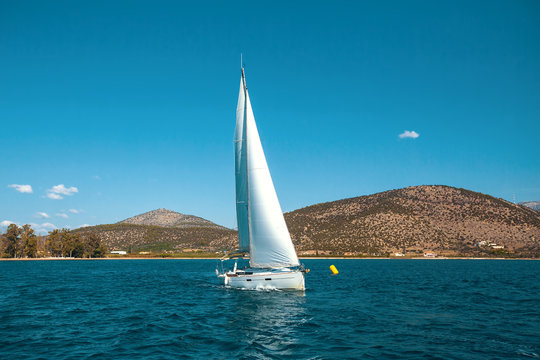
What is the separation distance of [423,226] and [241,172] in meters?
116

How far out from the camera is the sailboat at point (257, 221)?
34500mm

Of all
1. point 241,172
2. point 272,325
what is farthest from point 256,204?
point 272,325

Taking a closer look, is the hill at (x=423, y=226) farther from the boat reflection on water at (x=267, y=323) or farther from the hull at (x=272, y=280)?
the boat reflection on water at (x=267, y=323)

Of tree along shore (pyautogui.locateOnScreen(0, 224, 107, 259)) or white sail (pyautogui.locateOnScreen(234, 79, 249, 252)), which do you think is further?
tree along shore (pyautogui.locateOnScreen(0, 224, 107, 259))

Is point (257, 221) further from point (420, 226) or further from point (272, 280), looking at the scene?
point (420, 226)

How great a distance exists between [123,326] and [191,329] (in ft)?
13.3

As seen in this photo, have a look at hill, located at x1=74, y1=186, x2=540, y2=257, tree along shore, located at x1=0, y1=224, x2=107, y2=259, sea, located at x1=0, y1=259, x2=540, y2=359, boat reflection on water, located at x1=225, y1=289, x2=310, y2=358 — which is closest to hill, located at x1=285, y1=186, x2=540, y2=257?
hill, located at x1=74, y1=186, x2=540, y2=257

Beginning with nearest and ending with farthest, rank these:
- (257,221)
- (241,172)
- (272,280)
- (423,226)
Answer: (272,280)
(257,221)
(241,172)
(423,226)

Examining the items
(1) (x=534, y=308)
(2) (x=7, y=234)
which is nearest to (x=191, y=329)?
(1) (x=534, y=308)

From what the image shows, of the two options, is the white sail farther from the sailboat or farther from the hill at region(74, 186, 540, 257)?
the hill at region(74, 186, 540, 257)

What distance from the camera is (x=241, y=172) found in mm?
37219

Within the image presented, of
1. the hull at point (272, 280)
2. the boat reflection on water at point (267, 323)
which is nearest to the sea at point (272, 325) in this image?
the boat reflection on water at point (267, 323)

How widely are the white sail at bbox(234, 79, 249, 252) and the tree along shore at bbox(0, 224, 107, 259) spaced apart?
135 meters

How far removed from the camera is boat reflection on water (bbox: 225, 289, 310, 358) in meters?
17.2
